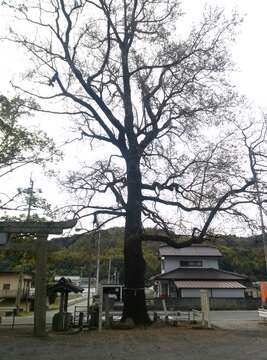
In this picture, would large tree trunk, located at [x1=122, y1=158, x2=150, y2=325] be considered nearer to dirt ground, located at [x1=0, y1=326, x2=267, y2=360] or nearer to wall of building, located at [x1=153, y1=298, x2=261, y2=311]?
dirt ground, located at [x1=0, y1=326, x2=267, y2=360]

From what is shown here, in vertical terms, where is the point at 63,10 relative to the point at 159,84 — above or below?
above

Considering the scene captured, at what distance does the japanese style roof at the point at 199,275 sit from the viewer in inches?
1571

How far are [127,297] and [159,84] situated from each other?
1001 centimetres

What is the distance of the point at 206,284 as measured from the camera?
126 ft

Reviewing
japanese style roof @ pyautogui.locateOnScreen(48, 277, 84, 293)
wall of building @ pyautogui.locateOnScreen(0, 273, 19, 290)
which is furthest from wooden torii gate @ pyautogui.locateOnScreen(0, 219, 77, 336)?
wall of building @ pyautogui.locateOnScreen(0, 273, 19, 290)

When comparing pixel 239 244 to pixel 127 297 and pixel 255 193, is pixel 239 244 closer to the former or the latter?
pixel 255 193

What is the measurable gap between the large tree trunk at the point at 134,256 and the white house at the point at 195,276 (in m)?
22.3

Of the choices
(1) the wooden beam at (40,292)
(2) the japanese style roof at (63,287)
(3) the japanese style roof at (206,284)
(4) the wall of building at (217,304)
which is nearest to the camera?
(1) the wooden beam at (40,292)

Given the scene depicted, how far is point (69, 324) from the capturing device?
52.4 ft

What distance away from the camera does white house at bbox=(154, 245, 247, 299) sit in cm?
3809

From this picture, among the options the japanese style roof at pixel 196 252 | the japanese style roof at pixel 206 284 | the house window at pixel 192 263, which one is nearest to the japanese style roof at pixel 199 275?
the japanese style roof at pixel 206 284

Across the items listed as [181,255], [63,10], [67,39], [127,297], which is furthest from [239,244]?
[181,255]

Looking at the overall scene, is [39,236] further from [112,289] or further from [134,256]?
[134,256]

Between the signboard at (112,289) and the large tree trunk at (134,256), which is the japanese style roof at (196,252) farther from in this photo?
the signboard at (112,289)
